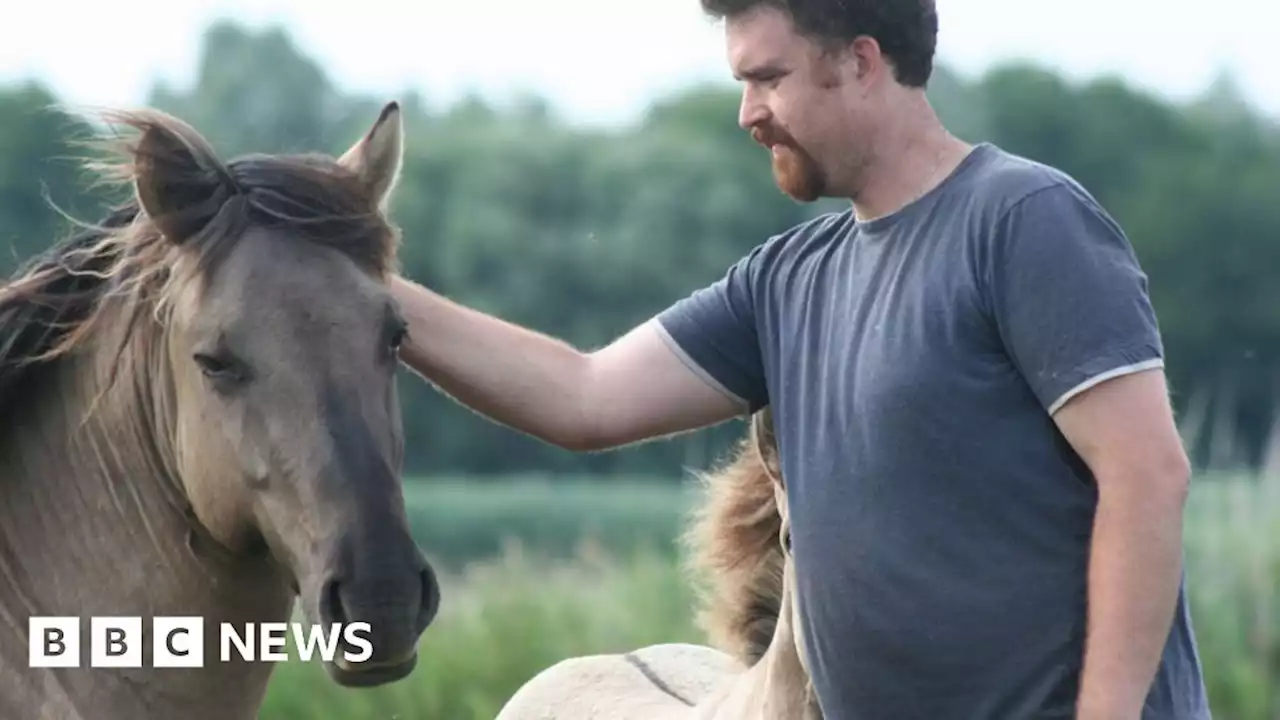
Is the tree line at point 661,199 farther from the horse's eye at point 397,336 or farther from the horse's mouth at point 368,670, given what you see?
the horse's mouth at point 368,670

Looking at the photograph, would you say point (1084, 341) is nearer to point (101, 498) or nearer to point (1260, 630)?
point (101, 498)

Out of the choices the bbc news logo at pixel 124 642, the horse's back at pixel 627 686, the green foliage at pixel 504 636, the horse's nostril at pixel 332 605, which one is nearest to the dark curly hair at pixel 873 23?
the horse's nostril at pixel 332 605

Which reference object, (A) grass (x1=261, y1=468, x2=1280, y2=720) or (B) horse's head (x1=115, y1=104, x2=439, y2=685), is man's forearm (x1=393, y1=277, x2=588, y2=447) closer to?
(B) horse's head (x1=115, y1=104, x2=439, y2=685)

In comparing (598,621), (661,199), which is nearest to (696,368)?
(598,621)

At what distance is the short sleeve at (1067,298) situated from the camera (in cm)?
281

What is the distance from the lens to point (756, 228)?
160 ft

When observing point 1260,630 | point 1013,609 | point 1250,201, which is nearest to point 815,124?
point 1013,609

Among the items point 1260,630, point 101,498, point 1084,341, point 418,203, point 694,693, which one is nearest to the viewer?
point 1084,341

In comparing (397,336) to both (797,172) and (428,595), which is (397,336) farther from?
(797,172)

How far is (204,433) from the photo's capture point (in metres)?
3.17

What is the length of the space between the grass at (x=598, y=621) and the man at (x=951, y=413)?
18.0 feet

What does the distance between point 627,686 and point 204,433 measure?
192cm

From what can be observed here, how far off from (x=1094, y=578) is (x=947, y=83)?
190ft

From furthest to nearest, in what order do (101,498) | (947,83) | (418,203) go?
(947,83) < (418,203) < (101,498)
